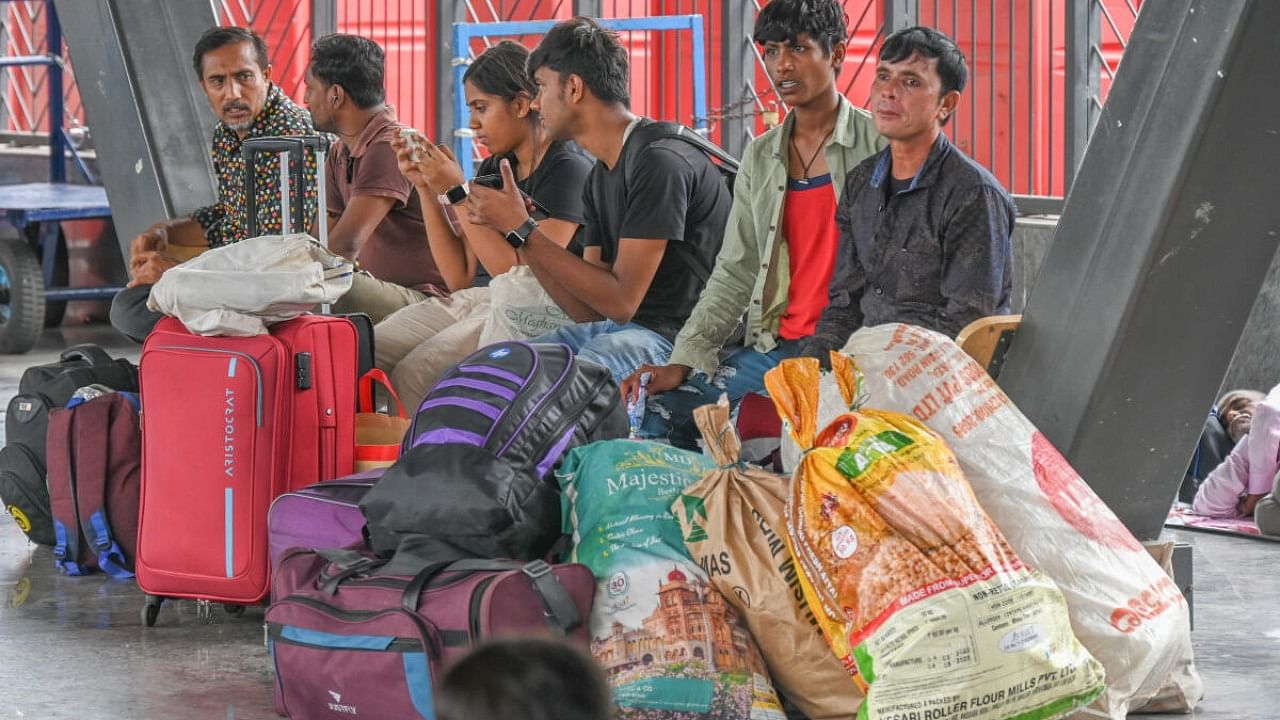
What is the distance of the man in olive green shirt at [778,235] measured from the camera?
13.6 ft

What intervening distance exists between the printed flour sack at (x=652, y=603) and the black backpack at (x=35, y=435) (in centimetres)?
185

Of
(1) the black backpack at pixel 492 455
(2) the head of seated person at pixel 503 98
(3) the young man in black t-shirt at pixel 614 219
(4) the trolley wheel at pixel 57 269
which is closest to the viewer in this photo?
(1) the black backpack at pixel 492 455

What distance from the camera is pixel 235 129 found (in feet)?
17.5

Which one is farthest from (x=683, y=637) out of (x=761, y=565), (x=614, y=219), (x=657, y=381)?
(x=614, y=219)

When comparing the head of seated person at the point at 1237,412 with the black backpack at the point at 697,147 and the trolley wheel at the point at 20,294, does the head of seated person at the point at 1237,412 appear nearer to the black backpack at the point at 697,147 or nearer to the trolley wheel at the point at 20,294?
the black backpack at the point at 697,147

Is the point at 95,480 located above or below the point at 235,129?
below

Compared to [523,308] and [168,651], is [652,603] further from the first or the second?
[523,308]

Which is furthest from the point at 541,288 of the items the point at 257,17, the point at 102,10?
the point at 257,17

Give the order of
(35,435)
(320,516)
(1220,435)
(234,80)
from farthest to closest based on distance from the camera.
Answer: (1220,435)
(234,80)
(35,435)
(320,516)

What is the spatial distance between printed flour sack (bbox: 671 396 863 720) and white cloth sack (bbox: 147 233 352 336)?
1067 mm

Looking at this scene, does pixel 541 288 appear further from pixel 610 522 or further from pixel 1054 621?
pixel 1054 621

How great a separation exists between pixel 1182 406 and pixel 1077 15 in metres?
4.35

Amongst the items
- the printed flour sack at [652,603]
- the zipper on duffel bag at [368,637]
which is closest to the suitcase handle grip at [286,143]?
the printed flour sack at [652,603]

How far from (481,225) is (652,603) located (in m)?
1.50
